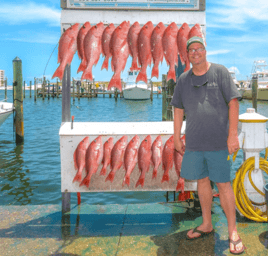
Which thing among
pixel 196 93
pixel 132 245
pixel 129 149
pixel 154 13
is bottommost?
pixel 132 245

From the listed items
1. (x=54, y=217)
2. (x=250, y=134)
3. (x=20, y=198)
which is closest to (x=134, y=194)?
(x=20, y=198)

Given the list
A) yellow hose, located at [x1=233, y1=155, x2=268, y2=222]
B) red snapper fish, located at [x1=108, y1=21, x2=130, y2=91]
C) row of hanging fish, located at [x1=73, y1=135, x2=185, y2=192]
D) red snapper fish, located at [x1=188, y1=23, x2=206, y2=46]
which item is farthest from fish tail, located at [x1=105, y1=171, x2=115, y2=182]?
red snapper fish, located at [x1=188, y1=23, x2=206, y2=46]

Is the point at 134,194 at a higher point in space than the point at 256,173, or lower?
lower

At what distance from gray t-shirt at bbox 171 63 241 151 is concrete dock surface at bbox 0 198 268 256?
3.39 ft

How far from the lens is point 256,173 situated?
378 cm

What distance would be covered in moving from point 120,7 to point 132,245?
2.68m

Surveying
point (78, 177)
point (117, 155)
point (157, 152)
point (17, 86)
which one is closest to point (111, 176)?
point (117, 155)

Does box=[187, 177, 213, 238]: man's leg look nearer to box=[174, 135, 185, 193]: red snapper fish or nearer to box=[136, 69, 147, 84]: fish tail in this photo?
box=[174, 135, 185, 193]: red snapper fish

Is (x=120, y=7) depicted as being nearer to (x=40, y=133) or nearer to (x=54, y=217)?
(x=54, y=217)

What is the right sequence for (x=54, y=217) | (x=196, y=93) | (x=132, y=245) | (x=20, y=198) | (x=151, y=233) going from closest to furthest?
(x=196, y=93) → (x=132, y=245) → (x=151, y=233) → (x=54, y=217) → (x=20, y=198)

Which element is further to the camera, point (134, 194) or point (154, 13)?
point (134, 194)

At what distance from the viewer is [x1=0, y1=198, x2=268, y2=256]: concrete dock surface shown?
119 inches

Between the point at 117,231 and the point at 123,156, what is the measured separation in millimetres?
852

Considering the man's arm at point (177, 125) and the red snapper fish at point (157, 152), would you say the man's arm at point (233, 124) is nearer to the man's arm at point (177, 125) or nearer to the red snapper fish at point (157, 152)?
the man's arm at point (177, 125)
